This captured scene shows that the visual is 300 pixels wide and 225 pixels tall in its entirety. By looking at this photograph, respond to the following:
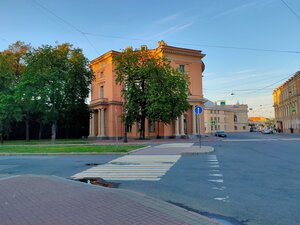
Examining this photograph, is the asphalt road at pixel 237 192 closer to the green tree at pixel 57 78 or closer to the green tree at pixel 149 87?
the green tree at pixel 149 87

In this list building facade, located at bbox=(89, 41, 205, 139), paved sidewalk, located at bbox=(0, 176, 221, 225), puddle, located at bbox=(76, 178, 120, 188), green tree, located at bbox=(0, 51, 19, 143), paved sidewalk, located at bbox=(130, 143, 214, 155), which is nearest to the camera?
paved sidewalk, located at bbox=(0, 176, 221, 225)

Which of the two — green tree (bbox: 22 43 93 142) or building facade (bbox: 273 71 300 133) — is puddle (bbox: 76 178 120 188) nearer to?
green tree (bbox: 22 43 93 142)

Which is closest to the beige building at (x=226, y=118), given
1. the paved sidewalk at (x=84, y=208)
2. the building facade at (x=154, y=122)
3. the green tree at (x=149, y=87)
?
the building facade at (x=154, y=122)

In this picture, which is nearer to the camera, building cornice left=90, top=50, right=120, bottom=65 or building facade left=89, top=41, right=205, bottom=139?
building facade left=89, top=41, right=205, bottom=139

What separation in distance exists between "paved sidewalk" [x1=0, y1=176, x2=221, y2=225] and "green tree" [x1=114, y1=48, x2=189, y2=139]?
2903cm

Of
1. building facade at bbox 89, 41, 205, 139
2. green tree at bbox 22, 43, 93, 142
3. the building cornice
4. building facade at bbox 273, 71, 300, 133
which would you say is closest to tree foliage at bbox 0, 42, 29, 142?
green tree at bbox 22, 43, 93, 142

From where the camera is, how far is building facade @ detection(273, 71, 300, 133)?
66.1 metres

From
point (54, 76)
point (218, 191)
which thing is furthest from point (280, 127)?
point (218, 191)

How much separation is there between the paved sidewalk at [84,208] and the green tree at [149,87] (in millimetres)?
29028

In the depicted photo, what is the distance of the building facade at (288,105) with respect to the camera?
217 feet

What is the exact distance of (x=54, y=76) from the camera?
36875 millimetres

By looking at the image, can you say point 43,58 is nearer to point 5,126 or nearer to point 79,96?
point 79,96

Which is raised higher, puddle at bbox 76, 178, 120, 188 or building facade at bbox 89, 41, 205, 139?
building facade at bbox 89, 41, 205, 139

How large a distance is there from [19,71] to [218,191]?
5077 centimetres
